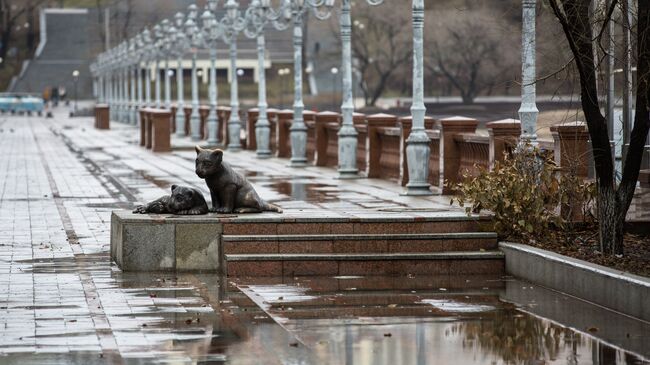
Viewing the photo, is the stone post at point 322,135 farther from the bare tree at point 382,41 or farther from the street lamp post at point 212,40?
the bare tree at point 382,41

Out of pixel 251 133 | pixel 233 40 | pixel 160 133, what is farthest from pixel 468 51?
pixel 160 133

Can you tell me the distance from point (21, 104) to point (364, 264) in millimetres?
112646

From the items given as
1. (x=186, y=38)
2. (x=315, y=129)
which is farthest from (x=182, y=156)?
(x=186, y=38)

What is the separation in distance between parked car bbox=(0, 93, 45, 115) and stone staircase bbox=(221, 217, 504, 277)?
10754cm

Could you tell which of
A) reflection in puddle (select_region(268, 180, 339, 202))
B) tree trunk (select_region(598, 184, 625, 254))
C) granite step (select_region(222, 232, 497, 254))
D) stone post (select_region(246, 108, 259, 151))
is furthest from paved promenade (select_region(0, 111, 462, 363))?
stone post (select_region(246, 108, 259, 151))

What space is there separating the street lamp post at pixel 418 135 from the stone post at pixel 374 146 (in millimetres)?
4781

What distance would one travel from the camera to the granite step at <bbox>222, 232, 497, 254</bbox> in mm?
16766

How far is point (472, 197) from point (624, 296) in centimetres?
418

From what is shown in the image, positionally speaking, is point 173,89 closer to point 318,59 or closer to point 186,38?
point 318,59

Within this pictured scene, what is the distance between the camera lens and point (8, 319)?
13.2 metres

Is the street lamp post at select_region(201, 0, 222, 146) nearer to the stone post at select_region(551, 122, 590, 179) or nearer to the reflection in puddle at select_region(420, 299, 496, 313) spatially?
the stone post at select_region(551, 122, 590, 179)

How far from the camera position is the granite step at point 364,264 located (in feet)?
54.2

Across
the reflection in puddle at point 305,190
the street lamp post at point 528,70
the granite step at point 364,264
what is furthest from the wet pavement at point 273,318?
the reflection in puddle at point 305,190

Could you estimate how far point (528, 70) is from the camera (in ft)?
65.2
